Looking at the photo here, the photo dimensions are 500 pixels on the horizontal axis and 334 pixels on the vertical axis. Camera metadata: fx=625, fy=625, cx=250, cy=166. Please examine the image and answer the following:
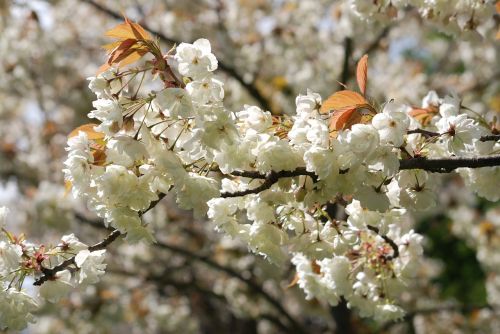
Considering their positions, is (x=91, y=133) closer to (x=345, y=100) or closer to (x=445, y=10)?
(x=345, y=100)

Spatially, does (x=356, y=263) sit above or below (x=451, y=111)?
below

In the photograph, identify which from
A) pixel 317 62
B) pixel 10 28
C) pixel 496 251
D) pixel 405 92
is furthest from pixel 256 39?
pixel 496 251

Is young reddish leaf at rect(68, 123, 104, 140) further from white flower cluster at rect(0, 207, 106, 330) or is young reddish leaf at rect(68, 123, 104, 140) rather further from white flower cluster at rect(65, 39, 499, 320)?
white flower cluster at rect(0, 207, 106, 330)

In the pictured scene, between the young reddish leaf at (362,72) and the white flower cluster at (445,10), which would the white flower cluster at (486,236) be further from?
the young reddish leaf at (362,72)

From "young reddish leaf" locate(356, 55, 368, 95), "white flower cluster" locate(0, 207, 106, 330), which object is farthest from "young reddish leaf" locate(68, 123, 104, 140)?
"young reddish leaf" locate(356, 55, 368, 95)

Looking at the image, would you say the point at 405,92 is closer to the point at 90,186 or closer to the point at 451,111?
the point at 451,111
